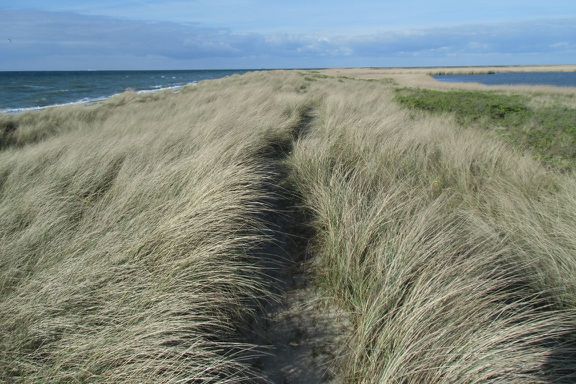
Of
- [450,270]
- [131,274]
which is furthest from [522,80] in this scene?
[131,274]

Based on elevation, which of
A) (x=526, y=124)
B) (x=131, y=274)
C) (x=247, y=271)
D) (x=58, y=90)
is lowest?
(x=247, y=271)

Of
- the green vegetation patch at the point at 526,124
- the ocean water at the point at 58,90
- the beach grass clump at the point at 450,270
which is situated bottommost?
the beach grass clump at the point at 450,270

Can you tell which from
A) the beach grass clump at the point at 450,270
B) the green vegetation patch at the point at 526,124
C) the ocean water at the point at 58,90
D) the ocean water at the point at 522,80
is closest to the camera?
the beach grass clump at the point at 450,270

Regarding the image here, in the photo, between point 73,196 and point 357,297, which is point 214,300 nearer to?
point 357,297

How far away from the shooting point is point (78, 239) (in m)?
2.71

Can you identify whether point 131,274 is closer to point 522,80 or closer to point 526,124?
point 526,124

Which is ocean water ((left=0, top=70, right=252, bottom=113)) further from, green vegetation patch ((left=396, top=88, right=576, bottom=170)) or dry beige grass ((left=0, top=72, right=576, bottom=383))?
dry beige grass ((left=0, top=72, right=576, bottom=383))

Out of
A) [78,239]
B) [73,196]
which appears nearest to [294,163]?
[73,196]

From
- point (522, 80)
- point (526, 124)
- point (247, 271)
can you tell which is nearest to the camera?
point (247, 271)

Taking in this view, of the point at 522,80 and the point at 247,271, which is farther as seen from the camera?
the point at 522,80

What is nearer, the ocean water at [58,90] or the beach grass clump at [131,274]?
the beach grass clump at [131,274]

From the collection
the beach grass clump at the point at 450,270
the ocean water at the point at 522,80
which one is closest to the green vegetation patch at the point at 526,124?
the beach grass clump at the point at 450,270

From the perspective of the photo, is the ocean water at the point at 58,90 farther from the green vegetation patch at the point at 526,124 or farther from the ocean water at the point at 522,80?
the ocean water at the point at 522,80

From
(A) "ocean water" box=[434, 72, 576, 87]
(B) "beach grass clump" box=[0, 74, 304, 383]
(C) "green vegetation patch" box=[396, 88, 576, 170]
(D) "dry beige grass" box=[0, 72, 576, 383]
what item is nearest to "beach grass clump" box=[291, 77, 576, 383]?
(D) "dry beige grass" box=[0, 72, 576, 383]
